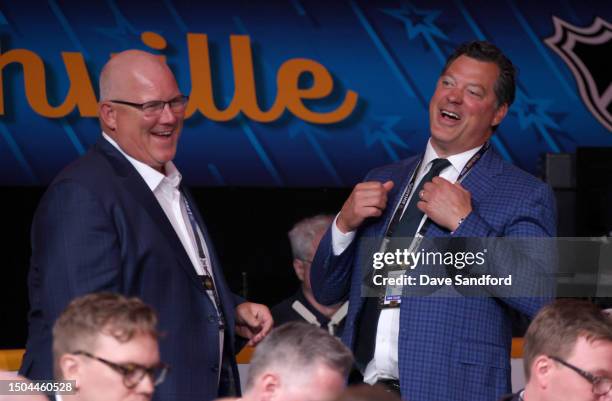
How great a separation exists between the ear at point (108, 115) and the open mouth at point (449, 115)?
1018mm

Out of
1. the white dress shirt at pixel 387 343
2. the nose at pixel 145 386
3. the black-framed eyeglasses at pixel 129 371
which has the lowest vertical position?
the nose at pixel 145 386

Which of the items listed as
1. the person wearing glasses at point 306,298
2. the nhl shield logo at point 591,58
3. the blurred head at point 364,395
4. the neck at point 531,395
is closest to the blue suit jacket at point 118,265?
the neck at point 531,395

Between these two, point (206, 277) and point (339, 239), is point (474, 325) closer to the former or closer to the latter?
point (339, 239)

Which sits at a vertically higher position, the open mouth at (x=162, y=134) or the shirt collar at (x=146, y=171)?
the open mouth at (x=162, y=134)

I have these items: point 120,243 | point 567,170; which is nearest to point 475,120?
point 120,243

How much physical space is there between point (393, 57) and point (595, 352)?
3327 mm

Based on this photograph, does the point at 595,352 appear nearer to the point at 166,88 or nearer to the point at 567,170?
the point at 166,88

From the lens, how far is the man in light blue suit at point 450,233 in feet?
12.0

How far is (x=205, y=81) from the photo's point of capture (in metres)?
6.25

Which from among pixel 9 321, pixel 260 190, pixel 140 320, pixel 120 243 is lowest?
pixel 140 320

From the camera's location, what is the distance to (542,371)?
329 centimetres

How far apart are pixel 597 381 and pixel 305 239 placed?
3.00 m

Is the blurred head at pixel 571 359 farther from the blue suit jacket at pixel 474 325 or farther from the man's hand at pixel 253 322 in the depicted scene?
the man's hand at pixel 253 322

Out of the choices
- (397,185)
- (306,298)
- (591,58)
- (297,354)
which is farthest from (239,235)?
(297,354)
